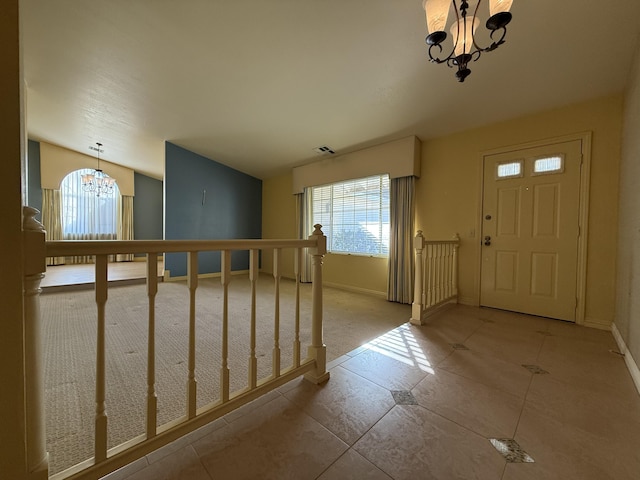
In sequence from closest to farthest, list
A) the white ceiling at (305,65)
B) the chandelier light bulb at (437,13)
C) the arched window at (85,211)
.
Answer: the chandelier light bulb at (437,13), the white ceiling at (305,65), the arched window at (85,211)

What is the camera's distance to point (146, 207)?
820cm

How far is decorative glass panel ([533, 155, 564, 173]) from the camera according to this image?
2820 millimetres

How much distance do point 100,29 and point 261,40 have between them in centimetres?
152

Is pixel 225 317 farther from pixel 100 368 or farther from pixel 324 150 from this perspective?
pixel 324 150

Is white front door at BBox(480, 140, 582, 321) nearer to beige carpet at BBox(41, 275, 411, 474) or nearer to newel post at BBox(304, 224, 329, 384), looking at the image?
beige carpet at BBox(41, 275, 411, 474)

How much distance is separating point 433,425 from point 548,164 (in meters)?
3.23

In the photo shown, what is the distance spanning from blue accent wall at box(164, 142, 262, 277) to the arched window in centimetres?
371

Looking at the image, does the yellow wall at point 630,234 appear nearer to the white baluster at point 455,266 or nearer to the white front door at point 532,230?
the white front door at point 532,230

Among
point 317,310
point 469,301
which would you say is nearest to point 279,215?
point 469,301

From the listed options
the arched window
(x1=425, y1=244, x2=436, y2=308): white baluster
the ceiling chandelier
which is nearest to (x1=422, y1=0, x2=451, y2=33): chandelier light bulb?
the ceiling chandelier

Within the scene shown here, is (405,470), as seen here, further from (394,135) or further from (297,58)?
(394,135)

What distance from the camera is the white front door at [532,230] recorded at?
2770 millimetres

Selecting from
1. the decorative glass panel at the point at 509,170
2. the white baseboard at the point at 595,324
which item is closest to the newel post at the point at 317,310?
the decorative glass panel at the point at 509,170

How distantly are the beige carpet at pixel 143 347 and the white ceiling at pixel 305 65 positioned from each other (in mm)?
2673
